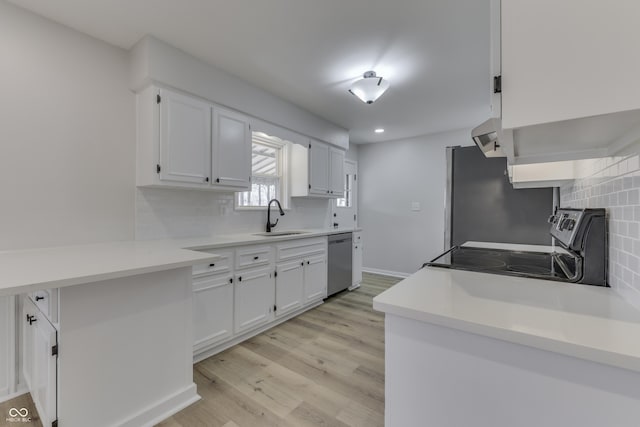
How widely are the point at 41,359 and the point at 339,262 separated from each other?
2827 mm

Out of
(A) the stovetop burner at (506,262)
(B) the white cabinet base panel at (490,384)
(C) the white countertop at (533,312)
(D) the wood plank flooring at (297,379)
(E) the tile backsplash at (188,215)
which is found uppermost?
(E) the tile backsplash at (188,215)

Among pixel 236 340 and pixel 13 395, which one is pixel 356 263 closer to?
pixel 236 340

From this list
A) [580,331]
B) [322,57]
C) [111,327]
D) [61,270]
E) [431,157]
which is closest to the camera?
[580,331]

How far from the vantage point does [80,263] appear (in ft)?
4.46

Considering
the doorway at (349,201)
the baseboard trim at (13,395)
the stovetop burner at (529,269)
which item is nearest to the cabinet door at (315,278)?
the doorway at (349,201)

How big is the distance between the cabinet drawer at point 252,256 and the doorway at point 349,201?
2.36 meters

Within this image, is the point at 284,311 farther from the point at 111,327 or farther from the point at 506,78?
the point at 506,78

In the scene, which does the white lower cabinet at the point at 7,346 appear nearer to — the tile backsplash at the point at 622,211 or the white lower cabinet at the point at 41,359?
the white lower cabinet at the point at 41,359

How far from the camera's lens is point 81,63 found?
202cm

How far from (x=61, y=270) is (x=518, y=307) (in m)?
1.76

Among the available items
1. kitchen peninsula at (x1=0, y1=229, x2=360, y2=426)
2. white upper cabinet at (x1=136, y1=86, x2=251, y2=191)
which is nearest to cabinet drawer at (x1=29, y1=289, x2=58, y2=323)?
kitchen peninsula at (x1=0, y1=229, x2=360, y2=426)

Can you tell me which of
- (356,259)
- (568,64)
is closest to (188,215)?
(356,259)

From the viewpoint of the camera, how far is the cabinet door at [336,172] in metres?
3.98

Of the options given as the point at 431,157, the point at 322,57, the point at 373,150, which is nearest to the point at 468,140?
the point at 431,157
